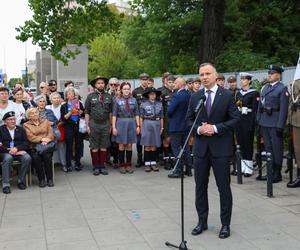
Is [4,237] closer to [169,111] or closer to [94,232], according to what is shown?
[94,232]

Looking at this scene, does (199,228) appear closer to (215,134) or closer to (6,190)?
(215,134)

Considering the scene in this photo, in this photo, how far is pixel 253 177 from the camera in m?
9.54

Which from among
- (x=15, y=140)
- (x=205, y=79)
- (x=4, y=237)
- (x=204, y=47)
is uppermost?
(x=204, y=47)

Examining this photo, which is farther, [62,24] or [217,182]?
[62,24]

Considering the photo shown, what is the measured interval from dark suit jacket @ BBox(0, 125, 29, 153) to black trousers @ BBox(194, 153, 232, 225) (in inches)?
170

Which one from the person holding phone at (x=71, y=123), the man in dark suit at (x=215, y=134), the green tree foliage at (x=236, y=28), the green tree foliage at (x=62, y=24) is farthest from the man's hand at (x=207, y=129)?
the green tree foliage at (x=236, y=28)

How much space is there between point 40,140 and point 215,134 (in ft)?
15.2

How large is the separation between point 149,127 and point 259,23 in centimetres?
1372

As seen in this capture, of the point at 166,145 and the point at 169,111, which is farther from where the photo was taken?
the point at 166,145

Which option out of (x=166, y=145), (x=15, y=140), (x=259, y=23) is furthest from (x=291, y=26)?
(x=15, y=140)

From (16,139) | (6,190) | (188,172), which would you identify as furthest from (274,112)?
(6,190)

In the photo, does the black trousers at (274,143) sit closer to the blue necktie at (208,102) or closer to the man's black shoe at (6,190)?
the blue necktie at (208,102)

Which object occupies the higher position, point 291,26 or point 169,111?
point 291,26

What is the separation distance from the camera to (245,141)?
962 cm
